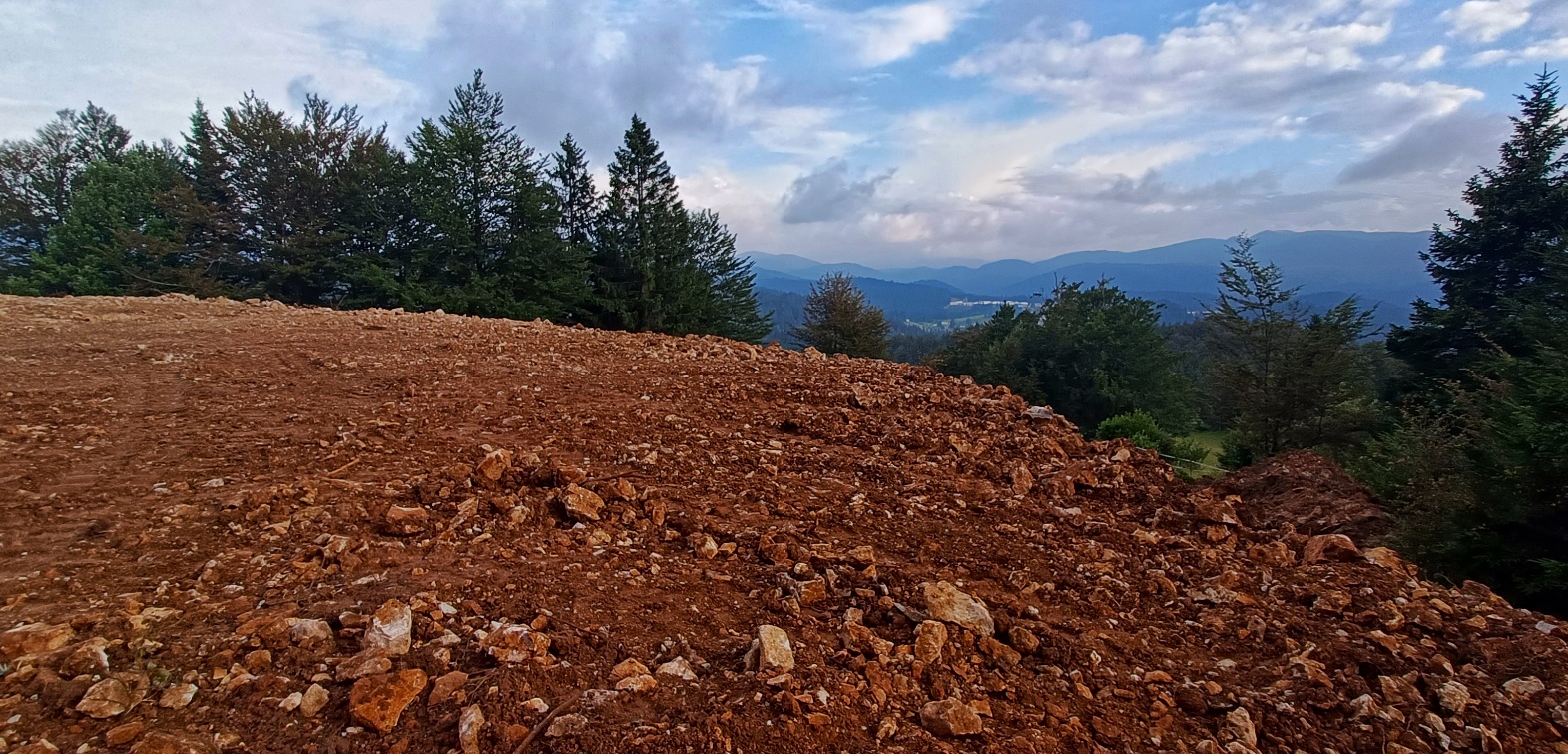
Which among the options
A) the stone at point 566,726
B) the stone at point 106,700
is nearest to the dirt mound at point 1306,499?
the stone at point 566,726

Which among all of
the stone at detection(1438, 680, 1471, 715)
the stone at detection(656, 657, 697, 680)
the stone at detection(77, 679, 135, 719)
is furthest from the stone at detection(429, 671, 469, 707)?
the stone at detection(1438, 680, 1471, 715)

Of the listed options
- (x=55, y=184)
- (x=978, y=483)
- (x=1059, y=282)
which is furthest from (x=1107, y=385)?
(x=55, y=184)

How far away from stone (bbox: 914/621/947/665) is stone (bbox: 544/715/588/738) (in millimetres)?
1172

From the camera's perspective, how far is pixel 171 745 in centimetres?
171

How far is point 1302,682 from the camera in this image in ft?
7.70

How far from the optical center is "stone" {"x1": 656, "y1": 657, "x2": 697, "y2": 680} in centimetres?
218

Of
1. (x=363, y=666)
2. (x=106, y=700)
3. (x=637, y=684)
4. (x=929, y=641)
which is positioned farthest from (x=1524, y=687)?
(x=106, y=700)

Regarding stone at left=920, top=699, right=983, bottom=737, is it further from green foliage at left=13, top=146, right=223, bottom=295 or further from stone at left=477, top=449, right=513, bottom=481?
green foliage at left=13, top=146, right=223, bottom=295

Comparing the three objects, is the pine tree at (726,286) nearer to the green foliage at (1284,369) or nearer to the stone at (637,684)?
the green foliage at (1284,369)

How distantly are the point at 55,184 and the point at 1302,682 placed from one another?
41.9m

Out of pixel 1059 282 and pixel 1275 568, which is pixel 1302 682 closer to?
pixel 1275 568

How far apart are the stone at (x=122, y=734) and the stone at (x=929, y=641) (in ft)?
7.61

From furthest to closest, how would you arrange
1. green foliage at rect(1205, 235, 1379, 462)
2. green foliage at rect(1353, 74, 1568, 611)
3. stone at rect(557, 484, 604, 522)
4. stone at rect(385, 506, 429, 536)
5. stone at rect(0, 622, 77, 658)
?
green foliage at rect(1205, 235, 1379, 462)
green foliage at rect(1353, 74, 1568, 611)
stone at rect(557, 484, 604, 522)
stone at rect(385, 506, 429, 536)
stone at rect(0, 622, 77, 658)

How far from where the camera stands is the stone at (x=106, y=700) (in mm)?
1794
